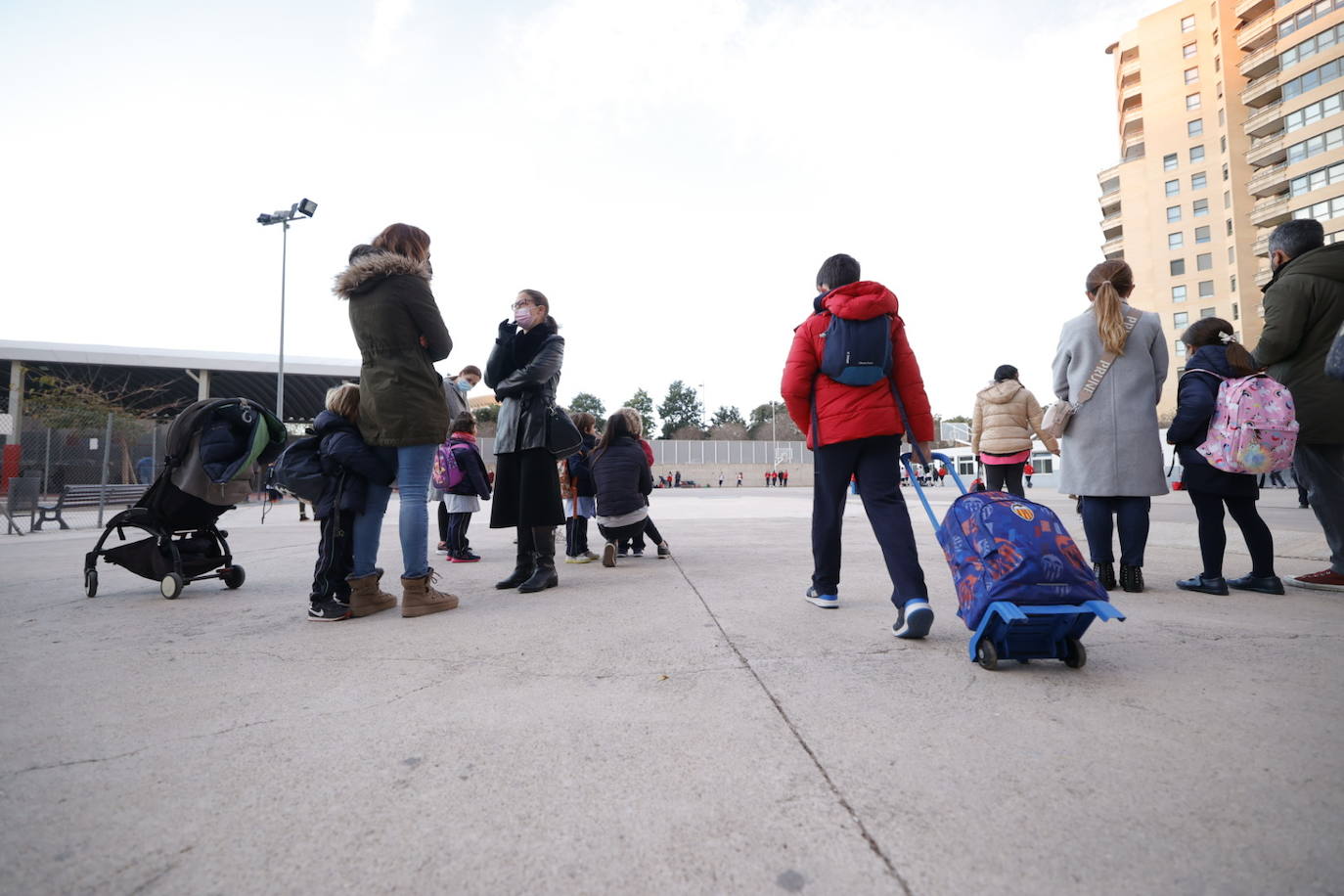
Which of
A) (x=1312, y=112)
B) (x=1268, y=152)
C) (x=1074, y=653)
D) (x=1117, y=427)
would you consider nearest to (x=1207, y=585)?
(x=1117, y=427)

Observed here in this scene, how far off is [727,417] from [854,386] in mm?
114034

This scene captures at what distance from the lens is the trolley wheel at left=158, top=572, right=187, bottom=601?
434 centimetres

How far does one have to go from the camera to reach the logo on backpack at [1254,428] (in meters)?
3.63

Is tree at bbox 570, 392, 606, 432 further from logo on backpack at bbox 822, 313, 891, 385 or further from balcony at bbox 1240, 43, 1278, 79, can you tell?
logo on backpack at bbox 822, 313, 891, 385

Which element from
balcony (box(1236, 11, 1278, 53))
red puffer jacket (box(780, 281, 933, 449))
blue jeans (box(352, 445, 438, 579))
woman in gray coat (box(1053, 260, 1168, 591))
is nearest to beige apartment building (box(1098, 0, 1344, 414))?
balcony (box(1236, 11, 1278, 53))

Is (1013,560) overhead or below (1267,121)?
below

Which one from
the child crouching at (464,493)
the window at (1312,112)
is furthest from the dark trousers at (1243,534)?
the window at (1312,112)

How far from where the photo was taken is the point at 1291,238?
13.6 ft

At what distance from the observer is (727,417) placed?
11669cm

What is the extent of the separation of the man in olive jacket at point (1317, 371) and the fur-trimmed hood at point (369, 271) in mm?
4927

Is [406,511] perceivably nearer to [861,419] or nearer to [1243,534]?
[861,419]

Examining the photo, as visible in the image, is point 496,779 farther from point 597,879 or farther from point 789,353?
point 789,353

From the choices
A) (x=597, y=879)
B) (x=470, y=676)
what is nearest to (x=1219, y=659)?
(x=597, y=879)

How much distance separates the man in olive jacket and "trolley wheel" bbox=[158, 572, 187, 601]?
6.89 meters
